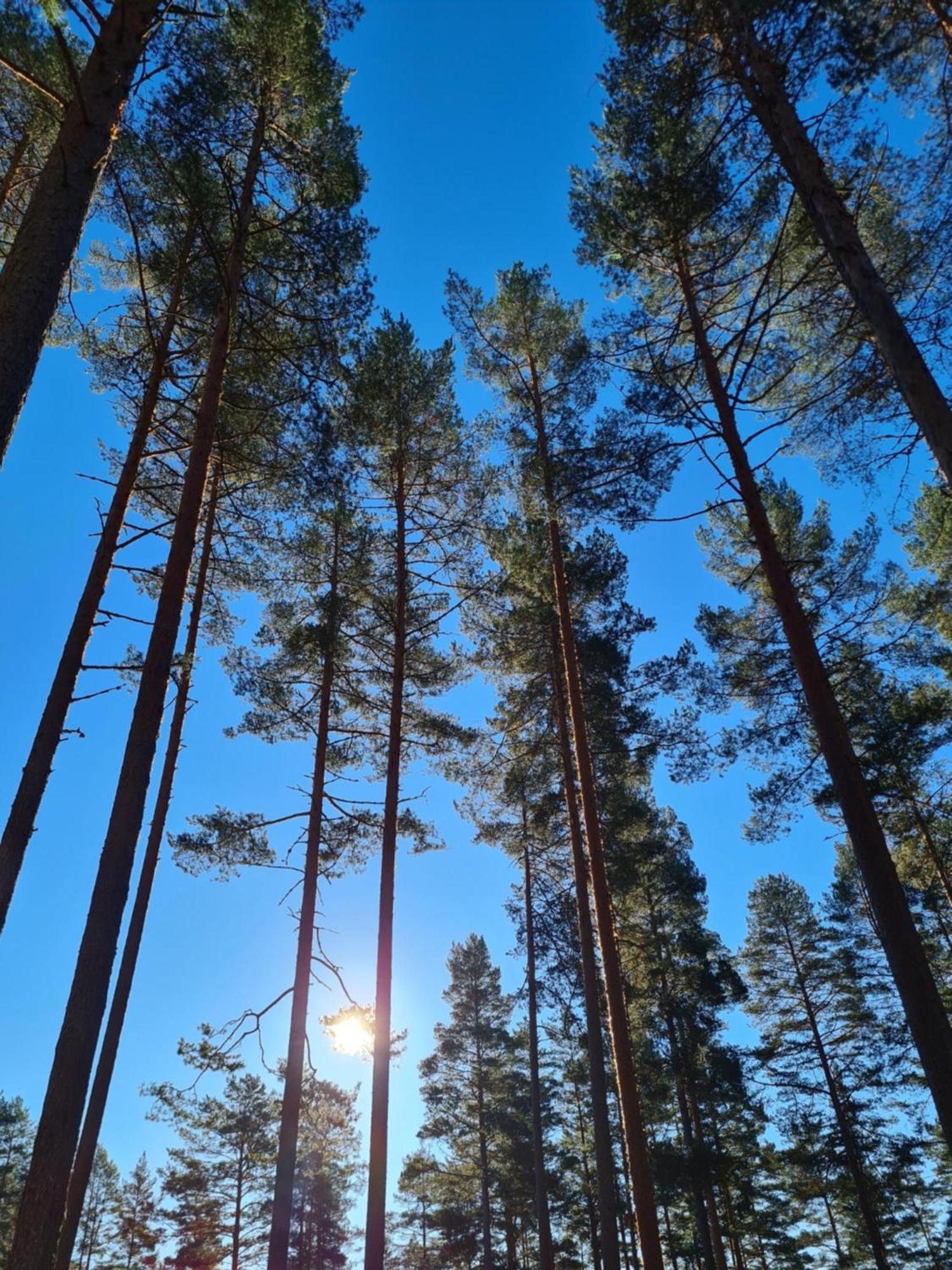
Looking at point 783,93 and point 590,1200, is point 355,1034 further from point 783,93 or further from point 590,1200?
point 590,1200

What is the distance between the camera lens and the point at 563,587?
12188 millimetres

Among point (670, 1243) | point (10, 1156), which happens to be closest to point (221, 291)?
point (670, 1243)

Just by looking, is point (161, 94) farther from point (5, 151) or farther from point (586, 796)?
point (586, 796)

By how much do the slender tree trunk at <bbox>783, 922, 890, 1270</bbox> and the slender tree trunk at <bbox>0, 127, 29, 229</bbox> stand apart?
83.8ft

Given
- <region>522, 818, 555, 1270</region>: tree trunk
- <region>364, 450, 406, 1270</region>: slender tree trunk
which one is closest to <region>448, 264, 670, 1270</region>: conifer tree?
<region>364, 450, 406, 1270</region>: slender tree trunk

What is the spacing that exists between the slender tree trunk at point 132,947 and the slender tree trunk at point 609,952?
5644 mm

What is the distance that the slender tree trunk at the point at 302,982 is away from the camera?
9320 mm

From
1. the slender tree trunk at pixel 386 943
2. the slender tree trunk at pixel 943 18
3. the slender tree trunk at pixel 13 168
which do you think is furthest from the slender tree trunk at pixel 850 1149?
the slender tree trunk at pixel 13 168

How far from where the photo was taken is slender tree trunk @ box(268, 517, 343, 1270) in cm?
932

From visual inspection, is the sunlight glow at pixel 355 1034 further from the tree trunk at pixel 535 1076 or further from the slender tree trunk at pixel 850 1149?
the slender tree trunk at pixel 850 1149

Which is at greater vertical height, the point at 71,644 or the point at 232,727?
the point at 232,727

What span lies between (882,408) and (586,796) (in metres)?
6.34

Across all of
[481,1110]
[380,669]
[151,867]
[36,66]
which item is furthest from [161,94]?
[481,1110]

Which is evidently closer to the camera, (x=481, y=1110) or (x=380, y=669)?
(x=380, y=669)
